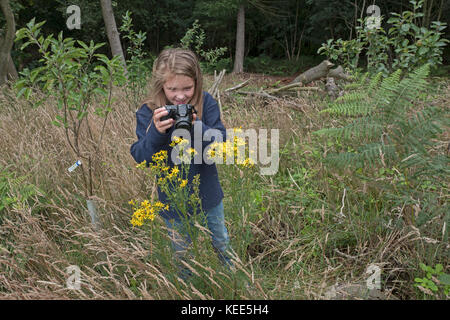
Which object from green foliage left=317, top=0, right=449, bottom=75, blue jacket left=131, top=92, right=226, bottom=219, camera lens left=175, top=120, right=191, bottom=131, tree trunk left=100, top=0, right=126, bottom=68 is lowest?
blue jacket left=131, top=92, right=226, bottom=219

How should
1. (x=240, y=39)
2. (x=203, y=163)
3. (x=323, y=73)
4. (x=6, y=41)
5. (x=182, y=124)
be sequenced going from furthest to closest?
(x=240, y=39) → (x=6, y=41) → (x=323, y=73) → (x=203, y=163) → (x=182, y=124)

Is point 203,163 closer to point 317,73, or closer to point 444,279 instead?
point 444,279

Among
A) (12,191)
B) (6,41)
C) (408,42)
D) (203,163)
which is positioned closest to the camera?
(203,163)

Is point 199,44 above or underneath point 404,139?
above

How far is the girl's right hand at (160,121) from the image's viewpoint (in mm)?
1580

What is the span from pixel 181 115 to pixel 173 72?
384mm

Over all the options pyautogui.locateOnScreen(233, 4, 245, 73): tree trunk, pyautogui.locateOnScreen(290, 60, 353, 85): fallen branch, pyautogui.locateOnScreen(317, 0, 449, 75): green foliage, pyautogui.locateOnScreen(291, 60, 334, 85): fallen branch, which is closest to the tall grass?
pyautogui.locateOnScreen(317, 0, 449, 75): green foliage

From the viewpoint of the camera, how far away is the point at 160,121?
1.61 m

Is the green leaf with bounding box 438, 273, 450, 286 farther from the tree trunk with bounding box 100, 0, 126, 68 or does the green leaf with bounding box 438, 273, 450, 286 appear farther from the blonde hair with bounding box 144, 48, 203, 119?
the tree trunk with bounding box 100, 0, 126, 68

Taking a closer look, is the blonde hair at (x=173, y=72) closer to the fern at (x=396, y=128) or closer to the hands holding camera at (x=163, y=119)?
the hands holding camera at (x=163, y=119)

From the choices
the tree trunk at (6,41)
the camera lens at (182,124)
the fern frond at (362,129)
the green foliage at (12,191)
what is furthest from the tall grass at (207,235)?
the tree trunk at (6,41)

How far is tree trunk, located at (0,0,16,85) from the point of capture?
249 inches

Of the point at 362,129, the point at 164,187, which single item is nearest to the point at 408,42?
the point at 362,129
